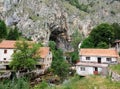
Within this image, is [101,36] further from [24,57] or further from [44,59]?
[24,57]

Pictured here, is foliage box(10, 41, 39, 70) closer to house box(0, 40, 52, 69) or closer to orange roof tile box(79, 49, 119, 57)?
house box(0, 40, 52, 69)

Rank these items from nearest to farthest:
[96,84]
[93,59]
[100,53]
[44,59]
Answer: [96,84]
[93,59]
[100,53]
[44,59]

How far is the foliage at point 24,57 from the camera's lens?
64125 millimetres

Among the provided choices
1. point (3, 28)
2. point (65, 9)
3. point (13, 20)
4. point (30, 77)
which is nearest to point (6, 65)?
point (30, 77)

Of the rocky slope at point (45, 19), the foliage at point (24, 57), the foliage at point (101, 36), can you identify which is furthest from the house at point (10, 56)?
the rocky slope at point (45, 19)

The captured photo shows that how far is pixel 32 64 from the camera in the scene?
64.5 m

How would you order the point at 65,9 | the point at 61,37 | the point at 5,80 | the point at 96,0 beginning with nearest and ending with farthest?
the point at 5,80 → the point at 61,37 → the point at 65,9 → the point at 96,0

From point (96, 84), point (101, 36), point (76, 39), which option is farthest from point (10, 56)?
point (76, 39)

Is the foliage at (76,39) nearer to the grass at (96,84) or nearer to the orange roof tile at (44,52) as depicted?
the orange roof tile at (44,52)

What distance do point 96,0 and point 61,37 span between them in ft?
164

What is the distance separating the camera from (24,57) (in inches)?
2552

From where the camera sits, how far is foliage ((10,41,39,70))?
64.1 metres

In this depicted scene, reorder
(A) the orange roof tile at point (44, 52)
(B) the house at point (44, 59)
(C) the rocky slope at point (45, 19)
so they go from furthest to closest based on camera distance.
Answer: (C) the rocky slope at point (45, 19), (A) the orange roof tile at point (44, 52), (B) the house at point (44, 59)

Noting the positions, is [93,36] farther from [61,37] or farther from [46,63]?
[61,37]
